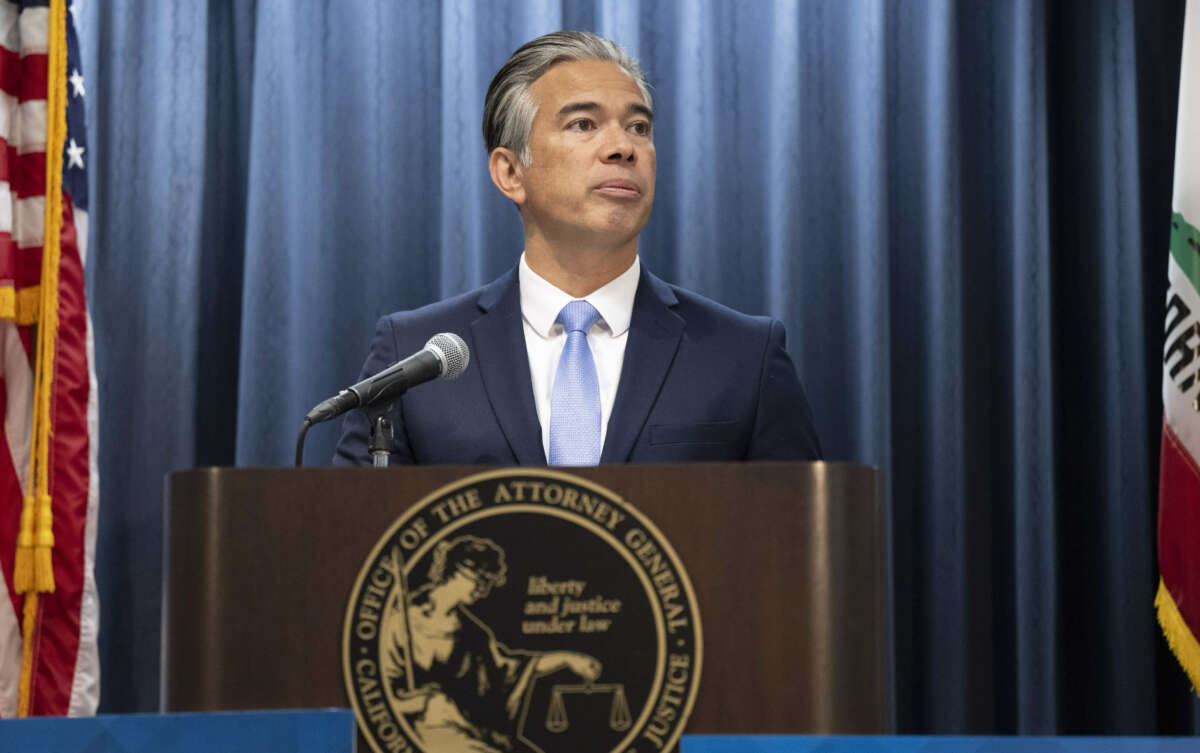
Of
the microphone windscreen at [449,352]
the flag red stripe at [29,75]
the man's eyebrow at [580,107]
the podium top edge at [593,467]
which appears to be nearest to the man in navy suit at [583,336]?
the man's eyebrow at [580,107]

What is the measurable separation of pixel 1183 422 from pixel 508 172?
126cm

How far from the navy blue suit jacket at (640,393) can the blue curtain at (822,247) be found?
785mm

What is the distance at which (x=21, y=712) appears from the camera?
238 cm

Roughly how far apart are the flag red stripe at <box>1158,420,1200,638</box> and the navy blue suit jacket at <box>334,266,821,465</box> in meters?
0.82

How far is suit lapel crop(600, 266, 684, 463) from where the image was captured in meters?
1.71

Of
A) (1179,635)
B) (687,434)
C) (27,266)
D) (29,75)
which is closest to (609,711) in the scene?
(687,434)

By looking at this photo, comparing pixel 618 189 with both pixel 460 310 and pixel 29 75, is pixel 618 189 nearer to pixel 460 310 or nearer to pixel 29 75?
pixel 460 310

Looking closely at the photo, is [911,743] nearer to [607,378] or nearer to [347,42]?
[607,378]

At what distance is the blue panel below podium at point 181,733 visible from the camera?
0.81 metres

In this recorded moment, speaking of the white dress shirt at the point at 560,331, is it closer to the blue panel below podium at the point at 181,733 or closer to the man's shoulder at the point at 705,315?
the man's shoulder at the point at 705,315

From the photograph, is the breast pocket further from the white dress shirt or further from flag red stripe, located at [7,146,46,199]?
flag red stripe, located at [7,146,46,199]

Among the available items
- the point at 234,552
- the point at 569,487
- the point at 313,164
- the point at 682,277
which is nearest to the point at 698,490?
the point at 569,487

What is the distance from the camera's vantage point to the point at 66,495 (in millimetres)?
2455

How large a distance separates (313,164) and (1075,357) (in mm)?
1675
